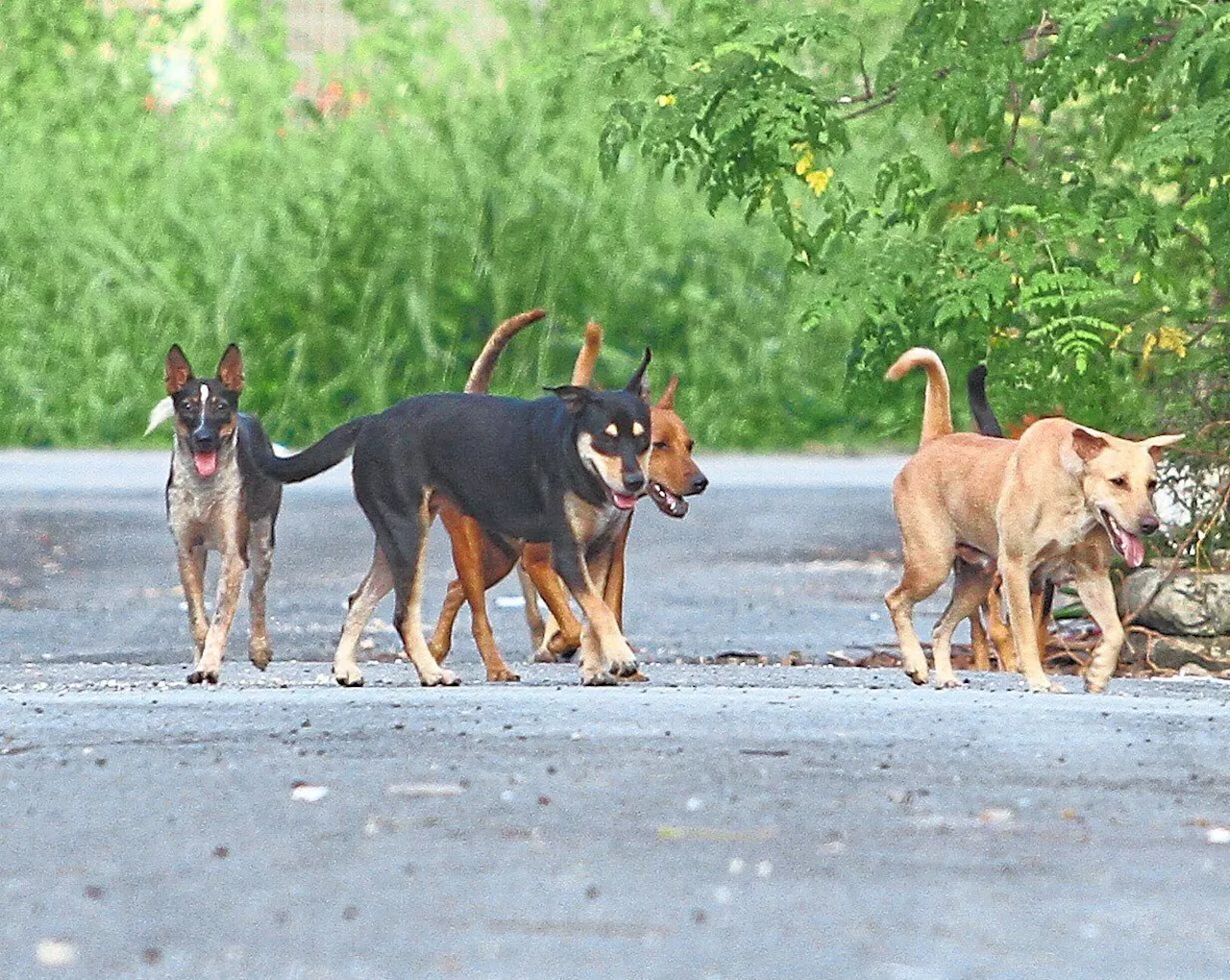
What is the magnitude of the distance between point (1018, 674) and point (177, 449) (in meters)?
3.62

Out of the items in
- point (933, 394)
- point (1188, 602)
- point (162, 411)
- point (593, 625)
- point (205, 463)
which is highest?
point (933, 394)

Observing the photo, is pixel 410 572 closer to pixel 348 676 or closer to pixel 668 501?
pixel 348 676

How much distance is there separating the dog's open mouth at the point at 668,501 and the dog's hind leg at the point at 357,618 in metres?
1.11

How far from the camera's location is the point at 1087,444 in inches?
441

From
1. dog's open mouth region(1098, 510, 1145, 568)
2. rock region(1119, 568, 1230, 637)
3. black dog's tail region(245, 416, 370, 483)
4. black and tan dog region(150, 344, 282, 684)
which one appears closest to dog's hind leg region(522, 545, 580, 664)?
black dog's tail region(245, 416, 370, 483)

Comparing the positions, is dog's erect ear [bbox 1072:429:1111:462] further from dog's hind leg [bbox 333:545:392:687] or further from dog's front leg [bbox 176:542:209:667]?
dog's front leg [bbox 176:542:209:667]

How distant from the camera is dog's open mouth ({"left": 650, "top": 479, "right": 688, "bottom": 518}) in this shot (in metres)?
11.9

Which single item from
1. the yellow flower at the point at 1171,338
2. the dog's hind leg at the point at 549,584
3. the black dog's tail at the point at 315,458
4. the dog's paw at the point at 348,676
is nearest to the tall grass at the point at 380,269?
the yellow flower at the point at 1171,338

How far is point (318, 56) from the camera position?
91.9ft

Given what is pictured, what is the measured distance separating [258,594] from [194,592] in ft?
1.59

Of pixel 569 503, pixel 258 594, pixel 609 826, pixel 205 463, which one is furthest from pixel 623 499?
pixel 609 826

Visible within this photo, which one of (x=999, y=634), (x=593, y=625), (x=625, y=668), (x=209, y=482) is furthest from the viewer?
(x=999, y=634)

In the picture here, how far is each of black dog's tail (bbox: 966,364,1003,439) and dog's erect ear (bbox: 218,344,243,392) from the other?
127 inches

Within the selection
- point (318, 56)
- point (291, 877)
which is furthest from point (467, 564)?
point (318, 56)
